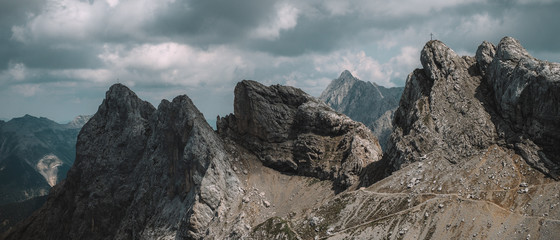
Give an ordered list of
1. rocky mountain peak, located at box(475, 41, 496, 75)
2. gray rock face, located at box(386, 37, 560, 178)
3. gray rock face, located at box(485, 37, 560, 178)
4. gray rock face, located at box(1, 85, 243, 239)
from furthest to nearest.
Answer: gray rock face, located at box(1, 85, 243, 239) → rocky mountain peak, located at box(475, 41, 496, 75) → gray rock face, located at box(386, 37, 560, 178) → gray rock face, located at box(485, 37, 560, 178)

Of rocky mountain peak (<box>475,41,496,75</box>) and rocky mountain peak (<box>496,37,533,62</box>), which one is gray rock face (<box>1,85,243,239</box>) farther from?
rocky mountain peak (<box>496,37,533,62</box>)

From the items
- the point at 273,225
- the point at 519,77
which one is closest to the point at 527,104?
the point at 519,77

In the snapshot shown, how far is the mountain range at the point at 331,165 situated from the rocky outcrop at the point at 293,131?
0.53 metres

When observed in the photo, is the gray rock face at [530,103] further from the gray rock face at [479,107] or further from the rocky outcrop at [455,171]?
the rocky outcrop at [455,171]

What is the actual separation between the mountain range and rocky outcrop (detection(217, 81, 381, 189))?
53 centimetres

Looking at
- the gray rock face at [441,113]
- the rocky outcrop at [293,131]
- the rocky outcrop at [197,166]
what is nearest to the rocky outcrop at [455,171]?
the gray rock face at [441,113]

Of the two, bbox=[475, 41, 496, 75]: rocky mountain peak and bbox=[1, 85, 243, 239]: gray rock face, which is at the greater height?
bbox=[475, 41, 496, 75]: rocky mountain peak

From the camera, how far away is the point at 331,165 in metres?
152

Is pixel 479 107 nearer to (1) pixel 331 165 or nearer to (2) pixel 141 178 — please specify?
(1) pixel 331 165

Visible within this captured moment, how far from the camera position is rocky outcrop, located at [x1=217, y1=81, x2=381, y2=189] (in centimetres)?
15312

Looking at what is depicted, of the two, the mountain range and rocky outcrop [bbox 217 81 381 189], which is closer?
the mountain range

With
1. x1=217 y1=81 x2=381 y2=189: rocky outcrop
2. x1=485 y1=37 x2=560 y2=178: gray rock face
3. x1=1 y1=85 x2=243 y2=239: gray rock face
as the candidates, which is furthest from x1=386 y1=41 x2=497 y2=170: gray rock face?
x1=1 y1=85 x2=243 y2=239: gray rock face

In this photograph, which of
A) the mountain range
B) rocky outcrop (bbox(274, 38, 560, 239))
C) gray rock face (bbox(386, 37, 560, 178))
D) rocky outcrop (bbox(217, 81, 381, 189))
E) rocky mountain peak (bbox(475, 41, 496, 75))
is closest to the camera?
rocky outcrop (bbox(274, 38, 560, 239))

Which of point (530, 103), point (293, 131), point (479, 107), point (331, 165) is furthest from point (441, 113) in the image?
point (293, 131)
